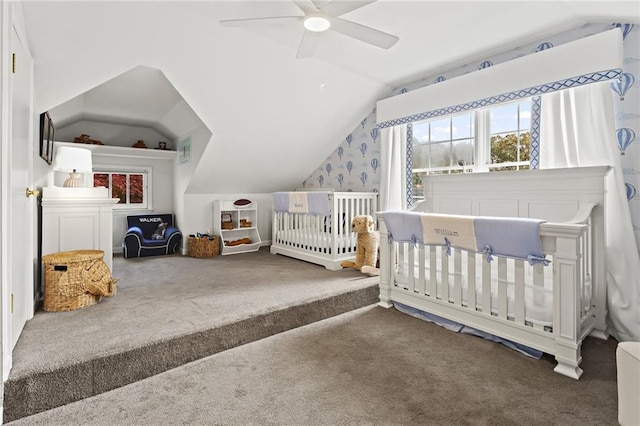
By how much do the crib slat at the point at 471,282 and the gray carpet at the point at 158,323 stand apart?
3.16ft

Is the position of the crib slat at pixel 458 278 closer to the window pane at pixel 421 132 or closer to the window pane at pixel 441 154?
the window pane at pixel 441 154

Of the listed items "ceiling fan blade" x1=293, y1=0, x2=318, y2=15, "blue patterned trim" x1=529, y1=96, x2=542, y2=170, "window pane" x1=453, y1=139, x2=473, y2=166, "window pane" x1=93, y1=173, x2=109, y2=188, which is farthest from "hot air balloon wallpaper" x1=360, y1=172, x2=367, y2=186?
"window pane" x1=93, y1=173, x2=109, y2=188

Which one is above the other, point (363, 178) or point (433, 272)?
point (363, 178)

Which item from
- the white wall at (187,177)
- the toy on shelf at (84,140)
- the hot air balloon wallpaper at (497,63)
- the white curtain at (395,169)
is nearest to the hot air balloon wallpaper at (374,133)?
the hot air balloon wallpaper at (497,63)

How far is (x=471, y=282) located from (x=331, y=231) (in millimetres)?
1855

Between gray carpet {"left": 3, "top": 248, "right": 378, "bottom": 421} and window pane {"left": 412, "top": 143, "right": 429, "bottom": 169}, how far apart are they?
1502 millimetres

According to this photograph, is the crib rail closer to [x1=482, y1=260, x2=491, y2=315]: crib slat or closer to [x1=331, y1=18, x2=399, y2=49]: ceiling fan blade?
[x1=482, y1=260, x2=491, y2=315]: crib slat

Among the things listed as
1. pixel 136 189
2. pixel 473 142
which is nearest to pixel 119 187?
pixel 136 189

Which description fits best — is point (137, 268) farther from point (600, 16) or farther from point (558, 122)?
point (600, 16)

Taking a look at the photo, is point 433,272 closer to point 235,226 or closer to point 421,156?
point 421,156

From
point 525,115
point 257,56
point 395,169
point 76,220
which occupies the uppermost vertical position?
point 257,56

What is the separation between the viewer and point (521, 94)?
9.23 feet

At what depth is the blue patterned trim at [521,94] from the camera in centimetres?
236

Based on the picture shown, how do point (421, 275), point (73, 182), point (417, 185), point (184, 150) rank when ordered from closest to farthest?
1. point (421, 275)
2. point (73, 182)
3. point (417, 185)
4. point (184, 150)
